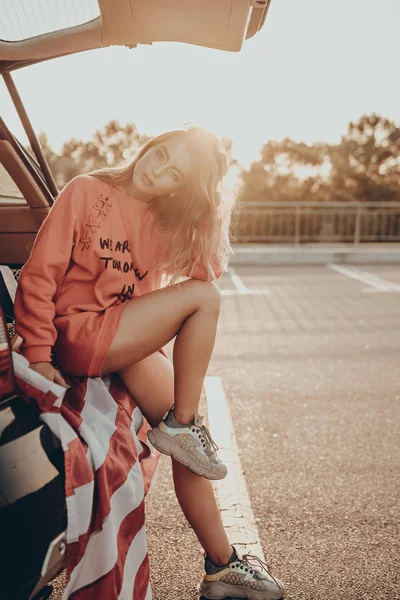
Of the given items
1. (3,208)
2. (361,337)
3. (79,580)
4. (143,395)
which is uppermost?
(3,208)

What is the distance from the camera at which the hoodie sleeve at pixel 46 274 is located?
1811 mm

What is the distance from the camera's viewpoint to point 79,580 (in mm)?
1587

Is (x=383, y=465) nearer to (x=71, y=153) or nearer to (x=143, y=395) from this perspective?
(x=143, y=395)

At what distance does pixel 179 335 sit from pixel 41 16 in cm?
138

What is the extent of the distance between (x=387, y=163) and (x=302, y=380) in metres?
37.2

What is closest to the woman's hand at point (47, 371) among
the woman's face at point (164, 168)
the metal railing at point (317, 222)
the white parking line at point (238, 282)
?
the woman's face at point (164, 168)

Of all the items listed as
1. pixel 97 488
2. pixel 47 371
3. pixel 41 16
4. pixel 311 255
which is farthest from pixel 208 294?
Answer: pixel 311 255

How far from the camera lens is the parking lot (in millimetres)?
2176

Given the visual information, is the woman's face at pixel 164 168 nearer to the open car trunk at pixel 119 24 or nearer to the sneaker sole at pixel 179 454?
the open car trunk at pixel 119 24

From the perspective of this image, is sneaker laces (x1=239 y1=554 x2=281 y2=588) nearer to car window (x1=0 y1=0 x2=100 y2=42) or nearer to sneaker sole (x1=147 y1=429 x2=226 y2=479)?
sneaker sole (x1=147 y1=429 x2=226 y2=479)

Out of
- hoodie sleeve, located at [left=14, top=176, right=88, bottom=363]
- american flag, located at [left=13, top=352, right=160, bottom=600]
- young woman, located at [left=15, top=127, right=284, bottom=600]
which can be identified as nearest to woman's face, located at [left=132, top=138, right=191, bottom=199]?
young woman, located at [left=15, top=127, right=284, bottom=600]

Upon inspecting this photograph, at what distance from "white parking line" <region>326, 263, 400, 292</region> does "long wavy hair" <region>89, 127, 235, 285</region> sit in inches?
292

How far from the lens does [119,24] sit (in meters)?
2.26

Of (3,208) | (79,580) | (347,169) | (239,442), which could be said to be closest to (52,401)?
(79,580)
